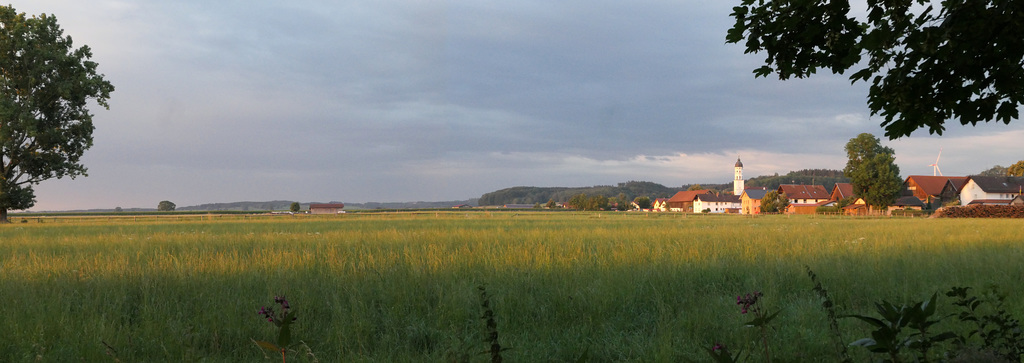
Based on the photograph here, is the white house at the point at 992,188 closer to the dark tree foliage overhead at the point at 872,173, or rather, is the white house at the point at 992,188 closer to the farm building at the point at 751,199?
the dark tree foliage overhead at the point at 872,173

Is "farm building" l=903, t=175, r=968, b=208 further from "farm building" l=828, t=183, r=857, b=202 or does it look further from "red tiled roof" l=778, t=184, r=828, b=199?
"red tiled roof" l=778, t=184, r=828, b=199

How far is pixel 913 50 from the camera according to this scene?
3.33 meters

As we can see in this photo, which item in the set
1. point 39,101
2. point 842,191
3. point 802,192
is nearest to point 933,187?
point 842,191

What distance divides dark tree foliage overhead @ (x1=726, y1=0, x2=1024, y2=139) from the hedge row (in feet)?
178

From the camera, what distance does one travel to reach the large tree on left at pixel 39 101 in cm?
3284

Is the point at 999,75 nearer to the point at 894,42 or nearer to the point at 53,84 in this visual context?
the point at 894,42

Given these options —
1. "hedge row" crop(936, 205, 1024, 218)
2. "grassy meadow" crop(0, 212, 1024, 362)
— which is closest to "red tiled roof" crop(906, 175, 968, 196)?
"hedge row" crop(936, 205, 1024, 218)

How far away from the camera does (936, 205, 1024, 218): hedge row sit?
42131 millimetres

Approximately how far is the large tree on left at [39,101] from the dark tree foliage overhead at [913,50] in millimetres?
43056

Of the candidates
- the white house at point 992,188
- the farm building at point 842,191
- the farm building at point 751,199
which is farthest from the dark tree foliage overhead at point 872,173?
the farm building at point 751,199

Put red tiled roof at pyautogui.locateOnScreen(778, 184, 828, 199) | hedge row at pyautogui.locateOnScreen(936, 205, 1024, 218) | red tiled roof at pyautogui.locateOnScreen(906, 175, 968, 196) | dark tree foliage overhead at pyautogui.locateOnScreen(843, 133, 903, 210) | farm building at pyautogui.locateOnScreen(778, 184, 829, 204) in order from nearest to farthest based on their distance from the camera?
1. hedge row at pyautogui.locateOnScreen(936, 205, 1024, 218)
2. dark tree foliage overhead at pyautogui.locateOnScreen(843, 133, 903, 210)
3. red tiled roof at pyautogui.locateOnScreen(906, 175, 968, 196)
4. farm building at pyautogui.locateOnScreen(778, 184, 829, 204)
5. red tiled roof at pyautogui.locateOnScreen(778, 184, 828, 199)

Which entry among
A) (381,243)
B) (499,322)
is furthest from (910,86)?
(381,243)

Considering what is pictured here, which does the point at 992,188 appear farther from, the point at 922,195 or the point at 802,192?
the point at 802,192

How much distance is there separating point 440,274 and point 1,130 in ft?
129
